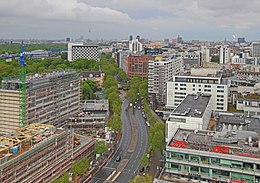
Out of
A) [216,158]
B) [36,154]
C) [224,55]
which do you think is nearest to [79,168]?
[36,154]

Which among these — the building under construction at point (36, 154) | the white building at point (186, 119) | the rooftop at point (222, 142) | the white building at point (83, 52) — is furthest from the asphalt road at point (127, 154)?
the white building at point (83, 52)

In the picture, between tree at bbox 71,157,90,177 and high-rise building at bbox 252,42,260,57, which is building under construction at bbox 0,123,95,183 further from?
high-rise building at bbox 252,42,260,57

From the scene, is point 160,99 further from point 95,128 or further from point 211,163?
point 211,163

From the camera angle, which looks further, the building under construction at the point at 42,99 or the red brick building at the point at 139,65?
the red brick building at the point at 139,65

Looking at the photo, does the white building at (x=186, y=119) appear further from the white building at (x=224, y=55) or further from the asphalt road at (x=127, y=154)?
the white building at (x=224, y=55)

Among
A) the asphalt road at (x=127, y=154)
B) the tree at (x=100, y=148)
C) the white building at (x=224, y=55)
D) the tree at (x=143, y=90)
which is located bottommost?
the asphalt road at (x=127, y=154)

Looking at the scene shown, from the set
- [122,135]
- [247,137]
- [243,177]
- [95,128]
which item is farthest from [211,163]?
[95,128]

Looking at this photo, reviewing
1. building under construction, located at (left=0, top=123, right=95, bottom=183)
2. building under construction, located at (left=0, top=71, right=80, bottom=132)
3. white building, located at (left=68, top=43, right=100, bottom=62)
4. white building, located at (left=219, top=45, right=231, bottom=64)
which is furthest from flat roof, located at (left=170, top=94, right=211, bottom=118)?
white building, located at (left=68, top=43, right=100, bottom=62)
